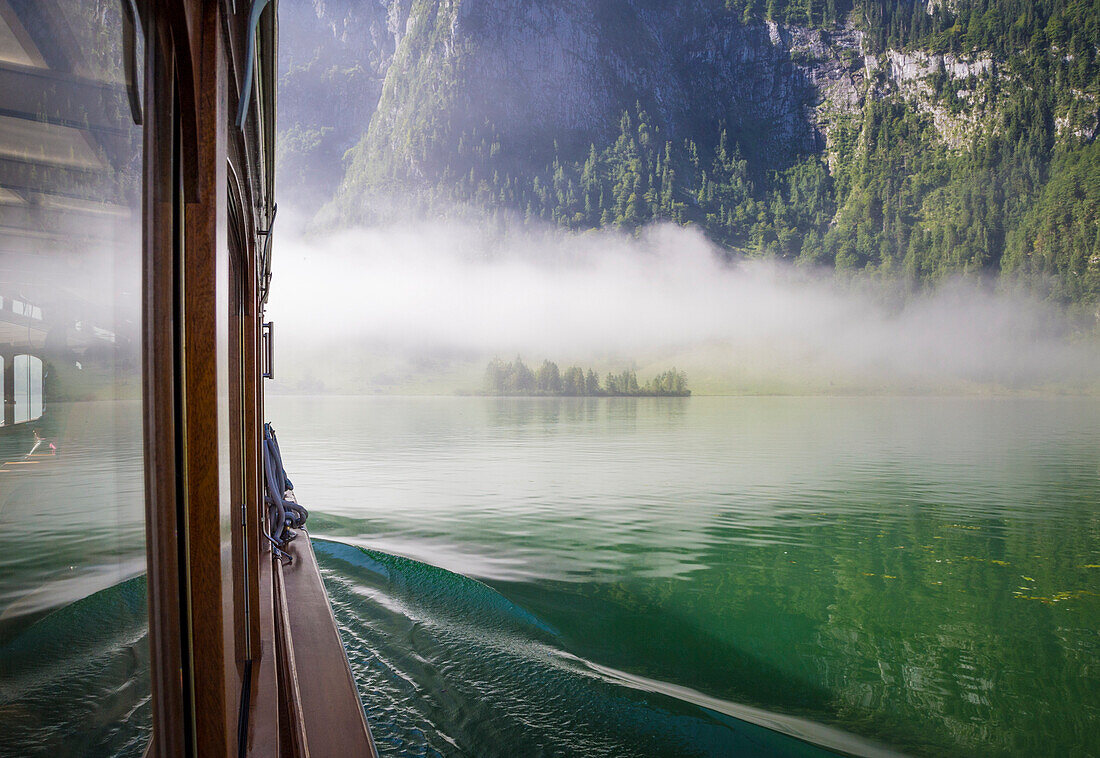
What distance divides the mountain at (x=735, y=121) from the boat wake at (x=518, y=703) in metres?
86.4

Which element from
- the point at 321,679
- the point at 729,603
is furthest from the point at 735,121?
the point at 321,679

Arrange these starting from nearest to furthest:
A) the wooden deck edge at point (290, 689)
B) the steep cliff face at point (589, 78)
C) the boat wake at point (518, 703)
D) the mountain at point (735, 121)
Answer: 1. the wooden deck edge at point (290, 689)
2. the boat wake at point (518, 703)
3. the mountain at point (735, 121)
4. the steep cliff face at point (589, 78)

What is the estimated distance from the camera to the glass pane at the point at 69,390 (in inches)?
13.2

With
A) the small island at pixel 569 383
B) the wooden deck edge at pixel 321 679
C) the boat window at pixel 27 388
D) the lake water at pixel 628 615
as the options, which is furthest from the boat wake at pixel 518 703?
the small island at pixel 569 383

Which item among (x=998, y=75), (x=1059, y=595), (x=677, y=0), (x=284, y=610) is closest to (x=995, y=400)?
(x=998, y=75)

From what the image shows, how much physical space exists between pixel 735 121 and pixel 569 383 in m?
41.6

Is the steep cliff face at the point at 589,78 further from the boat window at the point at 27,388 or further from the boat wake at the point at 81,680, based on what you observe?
the boat window at the point at 27,388

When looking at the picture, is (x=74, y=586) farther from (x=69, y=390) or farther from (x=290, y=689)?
(x=290, y=689)

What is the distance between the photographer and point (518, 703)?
11.7 ft

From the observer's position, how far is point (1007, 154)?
7756 centimetres

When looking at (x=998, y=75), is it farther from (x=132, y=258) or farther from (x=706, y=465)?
(x=132, y=258)

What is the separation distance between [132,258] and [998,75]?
99.9 m

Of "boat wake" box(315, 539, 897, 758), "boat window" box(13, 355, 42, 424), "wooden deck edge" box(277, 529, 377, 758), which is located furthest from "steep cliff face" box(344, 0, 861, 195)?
"boat window" box(13, 355, 42, 424)

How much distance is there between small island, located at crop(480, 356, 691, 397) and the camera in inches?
3201
